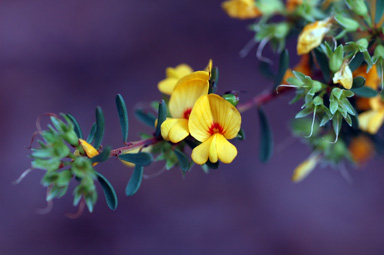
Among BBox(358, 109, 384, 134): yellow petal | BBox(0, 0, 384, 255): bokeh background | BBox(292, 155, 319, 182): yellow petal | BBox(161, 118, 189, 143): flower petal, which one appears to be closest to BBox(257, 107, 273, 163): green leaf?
BBox(292, 155, 319, 182): yellow petal

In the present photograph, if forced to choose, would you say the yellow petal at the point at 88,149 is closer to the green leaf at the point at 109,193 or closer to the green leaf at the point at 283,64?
the green leaf at the point at 109,193

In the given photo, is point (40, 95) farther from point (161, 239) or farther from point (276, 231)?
point (276, 231)

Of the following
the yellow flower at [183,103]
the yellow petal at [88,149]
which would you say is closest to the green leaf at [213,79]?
the yellow flower at [183,103]

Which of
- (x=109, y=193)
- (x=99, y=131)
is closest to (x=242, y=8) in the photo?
(x=99, y=131)

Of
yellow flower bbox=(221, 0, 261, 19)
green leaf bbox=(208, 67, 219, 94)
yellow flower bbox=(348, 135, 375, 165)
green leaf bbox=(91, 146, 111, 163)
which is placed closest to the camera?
green leaf bbox=(91, 146, 111, 163)

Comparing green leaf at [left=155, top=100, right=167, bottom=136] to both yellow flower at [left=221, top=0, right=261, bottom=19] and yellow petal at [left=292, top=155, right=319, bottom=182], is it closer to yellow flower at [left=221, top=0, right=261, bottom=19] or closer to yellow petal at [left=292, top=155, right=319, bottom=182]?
yellow flower at [left=221, top=0, right=261, bottom=19]

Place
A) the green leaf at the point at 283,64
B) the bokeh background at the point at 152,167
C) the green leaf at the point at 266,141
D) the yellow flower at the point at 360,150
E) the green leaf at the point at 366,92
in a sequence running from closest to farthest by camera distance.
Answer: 1. the green leaf at the point at 366,92
2. the green leaf at the point at 283,64
3. the green leaf at the point at 266,141
4. the yellow flower at the point at 360,150
5. the bokeh background at the point at 152,167

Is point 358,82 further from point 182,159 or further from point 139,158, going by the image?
point 139,158
